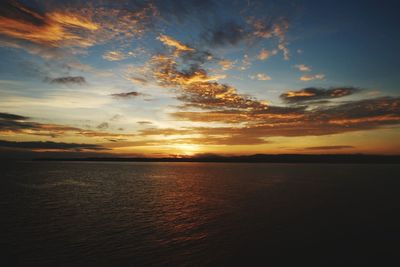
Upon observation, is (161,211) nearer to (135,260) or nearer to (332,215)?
(135,260)

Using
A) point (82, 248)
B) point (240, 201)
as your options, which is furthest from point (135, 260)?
point (240, 201)

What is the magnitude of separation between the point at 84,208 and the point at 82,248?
22.3 m

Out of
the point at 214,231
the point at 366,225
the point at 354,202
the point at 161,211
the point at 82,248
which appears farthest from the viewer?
the point at 354,202

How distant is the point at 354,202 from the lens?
53.8 metres

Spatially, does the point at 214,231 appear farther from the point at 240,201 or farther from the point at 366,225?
the point at 240,201

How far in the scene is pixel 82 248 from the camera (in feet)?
85.0

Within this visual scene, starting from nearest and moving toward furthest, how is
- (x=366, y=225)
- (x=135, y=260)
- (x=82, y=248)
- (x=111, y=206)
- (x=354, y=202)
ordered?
(x=135, y=260), (x=82, y=248), (x=366, y=225), (x=111, y=206), (x=354, y=202)

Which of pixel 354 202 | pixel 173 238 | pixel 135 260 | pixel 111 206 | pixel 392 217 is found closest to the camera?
pixel 135 260

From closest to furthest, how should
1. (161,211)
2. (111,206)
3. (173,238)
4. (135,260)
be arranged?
(135,260) < (173,238) < (161,211) < (111,206)

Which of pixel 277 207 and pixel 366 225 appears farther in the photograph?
pixel 277 207

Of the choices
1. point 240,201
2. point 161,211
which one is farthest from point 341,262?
point 240,201

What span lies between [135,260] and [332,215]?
30527mm

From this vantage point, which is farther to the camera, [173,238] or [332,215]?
[332,215]

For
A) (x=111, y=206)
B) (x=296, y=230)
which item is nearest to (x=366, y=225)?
(x=296, y=230)
